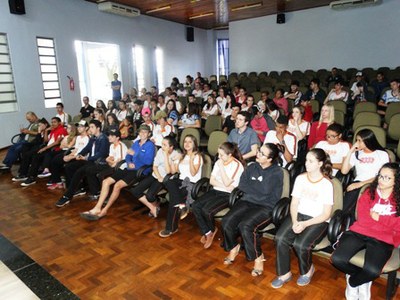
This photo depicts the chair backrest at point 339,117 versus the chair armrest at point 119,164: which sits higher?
the chair backrest at point 339,117

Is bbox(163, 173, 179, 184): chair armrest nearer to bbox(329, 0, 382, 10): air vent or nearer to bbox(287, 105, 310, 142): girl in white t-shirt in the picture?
bbox(287, 105, 310, 142): girl in white t-shirt

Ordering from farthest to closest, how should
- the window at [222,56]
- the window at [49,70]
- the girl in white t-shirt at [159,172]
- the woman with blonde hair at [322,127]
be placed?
the window at [222,56] < the window at [49,70] < the woman with blonde hair at [322,127] < the girl in white t-shirt at [159,172]

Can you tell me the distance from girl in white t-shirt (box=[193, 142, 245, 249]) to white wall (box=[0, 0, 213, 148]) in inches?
255

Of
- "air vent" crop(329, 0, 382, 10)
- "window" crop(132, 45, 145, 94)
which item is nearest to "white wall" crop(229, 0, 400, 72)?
"air vent" crop(329, 0, 382, 10)

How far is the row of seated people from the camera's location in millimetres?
2369

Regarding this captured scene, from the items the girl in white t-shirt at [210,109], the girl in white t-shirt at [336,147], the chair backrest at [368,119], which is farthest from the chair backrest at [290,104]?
the girl in white t-shirt at [336,147]

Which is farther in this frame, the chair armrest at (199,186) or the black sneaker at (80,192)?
the black sneaker at (80,192)

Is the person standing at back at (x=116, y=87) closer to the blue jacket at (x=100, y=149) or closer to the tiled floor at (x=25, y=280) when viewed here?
the blue jacket at (x=100, y=149)

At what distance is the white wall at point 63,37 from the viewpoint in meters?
7.96

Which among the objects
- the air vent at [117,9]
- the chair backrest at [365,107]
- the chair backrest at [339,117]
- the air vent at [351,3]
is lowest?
the chair backrest at [339,117]

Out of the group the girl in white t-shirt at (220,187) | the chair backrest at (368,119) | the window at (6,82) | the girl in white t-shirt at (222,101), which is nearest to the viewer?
the girl in white t-shirt at (220,187)

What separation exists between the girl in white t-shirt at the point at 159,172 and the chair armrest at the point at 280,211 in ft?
4.70

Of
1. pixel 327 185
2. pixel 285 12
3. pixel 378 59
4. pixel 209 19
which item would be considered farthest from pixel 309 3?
pixel 327 185

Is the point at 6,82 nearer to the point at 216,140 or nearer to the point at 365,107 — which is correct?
the point at 216,140
